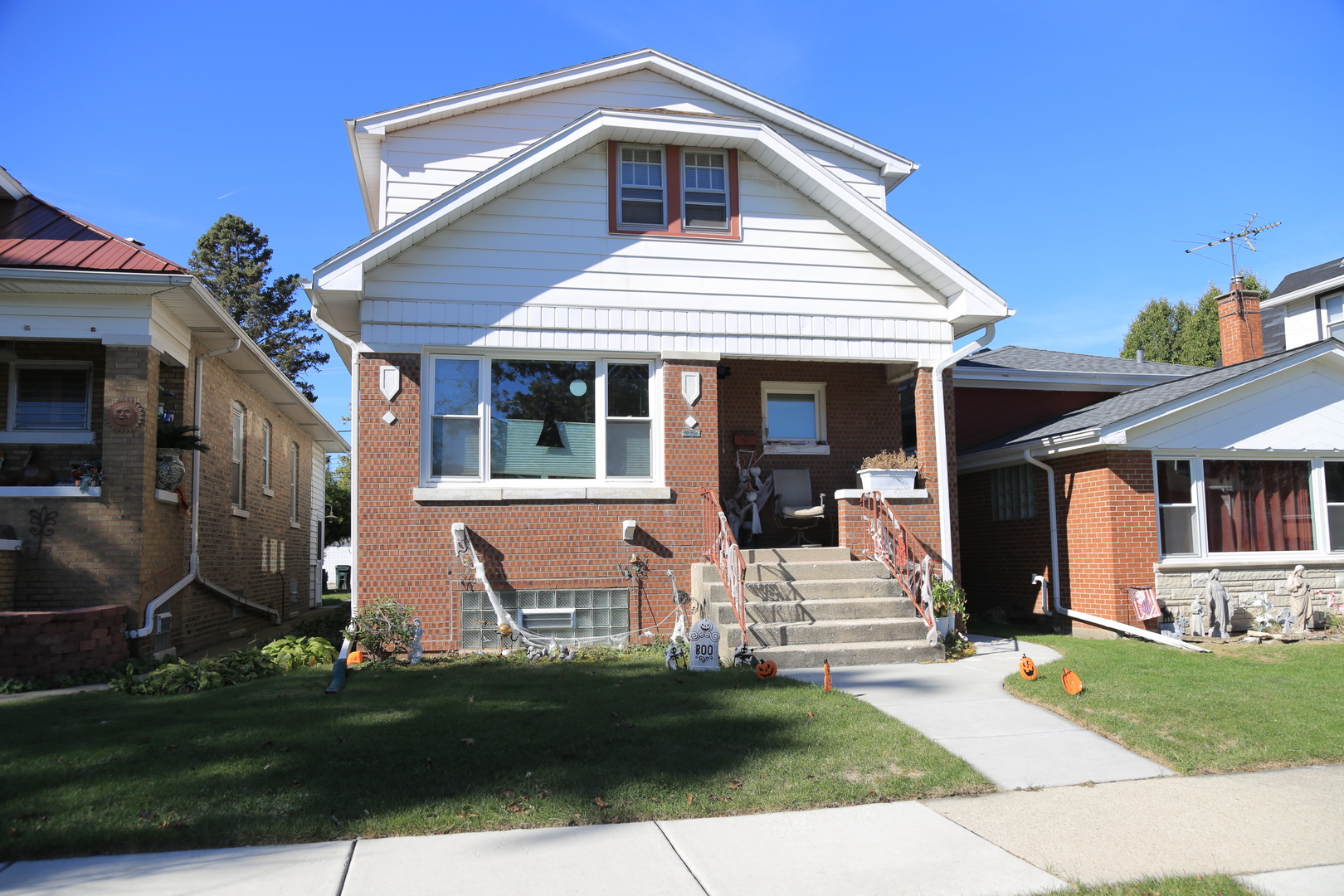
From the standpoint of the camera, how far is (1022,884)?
4223 millimetres

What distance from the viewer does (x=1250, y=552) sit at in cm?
1307

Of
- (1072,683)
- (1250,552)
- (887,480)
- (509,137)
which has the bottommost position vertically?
(1072,683)

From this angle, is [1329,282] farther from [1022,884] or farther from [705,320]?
[1022,884]

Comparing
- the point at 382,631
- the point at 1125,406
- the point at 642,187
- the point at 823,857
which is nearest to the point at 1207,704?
the point at 823,857

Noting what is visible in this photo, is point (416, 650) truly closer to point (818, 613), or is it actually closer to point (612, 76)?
point (818, 613)

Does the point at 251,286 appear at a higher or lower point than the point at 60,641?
higher

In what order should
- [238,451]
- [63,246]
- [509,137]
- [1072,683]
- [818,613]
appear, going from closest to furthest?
[1072,683] < [818,613] < [63,246] < [509,137] < [238,451]

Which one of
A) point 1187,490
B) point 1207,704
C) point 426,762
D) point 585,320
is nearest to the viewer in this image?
point 426,762

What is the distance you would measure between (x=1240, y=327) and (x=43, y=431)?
19.5m

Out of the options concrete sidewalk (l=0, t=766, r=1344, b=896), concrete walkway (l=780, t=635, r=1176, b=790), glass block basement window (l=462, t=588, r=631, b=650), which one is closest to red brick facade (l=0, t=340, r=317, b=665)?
glass block basement window (l=462, t=588, r=631, b=650)

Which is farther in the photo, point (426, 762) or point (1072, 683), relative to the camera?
point (1072, 683)

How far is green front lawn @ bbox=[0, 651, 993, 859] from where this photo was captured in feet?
16.0

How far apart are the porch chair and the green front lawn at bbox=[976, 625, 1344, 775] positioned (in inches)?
154

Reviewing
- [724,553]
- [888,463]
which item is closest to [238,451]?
[724,553]
